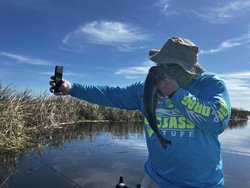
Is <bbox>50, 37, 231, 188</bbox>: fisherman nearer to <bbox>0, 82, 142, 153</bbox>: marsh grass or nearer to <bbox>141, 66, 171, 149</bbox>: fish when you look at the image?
<bbox>141, 66, 171, 149</bbox>: fish

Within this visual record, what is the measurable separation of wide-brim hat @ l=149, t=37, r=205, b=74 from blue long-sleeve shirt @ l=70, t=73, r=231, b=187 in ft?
0.58

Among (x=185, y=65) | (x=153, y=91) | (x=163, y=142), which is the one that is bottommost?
(x=163, y=142)

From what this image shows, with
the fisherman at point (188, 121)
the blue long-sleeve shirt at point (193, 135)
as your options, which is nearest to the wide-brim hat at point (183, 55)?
the fisherman at point (188, 121)

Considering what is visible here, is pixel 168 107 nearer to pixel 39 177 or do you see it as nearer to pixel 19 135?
pixel 39 177

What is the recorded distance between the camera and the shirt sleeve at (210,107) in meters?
1.71

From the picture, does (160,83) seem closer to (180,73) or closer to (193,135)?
(180,73)

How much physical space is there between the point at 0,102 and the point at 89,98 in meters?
6.78

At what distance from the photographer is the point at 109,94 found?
9.52ft

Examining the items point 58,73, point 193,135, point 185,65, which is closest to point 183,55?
point 185,65

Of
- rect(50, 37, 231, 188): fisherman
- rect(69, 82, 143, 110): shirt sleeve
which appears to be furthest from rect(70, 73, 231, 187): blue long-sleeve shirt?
rect(69, 82, 143, 110): shirt sleeve

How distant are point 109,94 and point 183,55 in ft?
4.26

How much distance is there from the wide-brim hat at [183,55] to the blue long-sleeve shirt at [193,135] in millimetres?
177

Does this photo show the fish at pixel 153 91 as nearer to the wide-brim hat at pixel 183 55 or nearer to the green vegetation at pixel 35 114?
the wide-brim hat at pixel 183 55

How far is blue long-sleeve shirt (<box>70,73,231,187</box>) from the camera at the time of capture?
5.70ft
